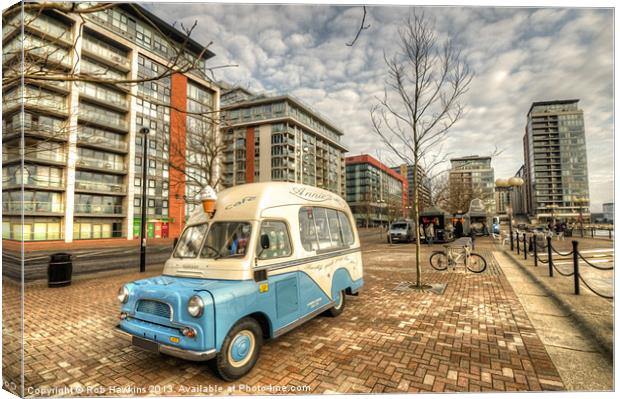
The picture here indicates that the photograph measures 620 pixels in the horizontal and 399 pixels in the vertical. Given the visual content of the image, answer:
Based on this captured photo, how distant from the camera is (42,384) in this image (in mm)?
3309

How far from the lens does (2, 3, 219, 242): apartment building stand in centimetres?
333

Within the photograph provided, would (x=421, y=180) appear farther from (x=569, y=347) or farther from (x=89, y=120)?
(x=89, y=120)

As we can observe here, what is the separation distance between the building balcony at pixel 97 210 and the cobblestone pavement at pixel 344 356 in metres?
2.40

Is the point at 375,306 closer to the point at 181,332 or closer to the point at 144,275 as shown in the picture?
the point at 181,332

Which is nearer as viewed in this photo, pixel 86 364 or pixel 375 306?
pixel 86 364

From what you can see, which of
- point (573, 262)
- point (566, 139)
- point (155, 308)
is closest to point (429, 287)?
point (566, 139)

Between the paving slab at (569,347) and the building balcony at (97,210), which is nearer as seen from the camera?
the paving slab at (569,347)

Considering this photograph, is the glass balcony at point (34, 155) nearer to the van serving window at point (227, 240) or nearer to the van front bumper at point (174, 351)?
the van serving window at point (227, 240)

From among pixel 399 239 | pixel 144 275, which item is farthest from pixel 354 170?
pixel 144 275

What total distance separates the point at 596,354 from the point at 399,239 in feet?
68.5

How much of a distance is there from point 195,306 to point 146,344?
876 millimetres

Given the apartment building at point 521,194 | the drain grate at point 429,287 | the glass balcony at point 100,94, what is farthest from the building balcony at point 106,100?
the apartment building at point 521,194

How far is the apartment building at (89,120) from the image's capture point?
10.9 feet

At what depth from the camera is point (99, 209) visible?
8.54m
